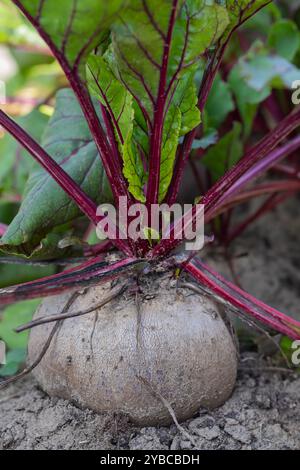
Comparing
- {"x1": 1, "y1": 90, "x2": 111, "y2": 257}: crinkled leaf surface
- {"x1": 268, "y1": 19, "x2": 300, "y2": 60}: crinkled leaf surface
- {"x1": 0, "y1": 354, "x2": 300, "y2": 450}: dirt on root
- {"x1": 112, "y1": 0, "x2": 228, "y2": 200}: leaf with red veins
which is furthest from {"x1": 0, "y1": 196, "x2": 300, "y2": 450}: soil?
{"x1": 268, "y1": 19, "x2": 300, "y2": 60}: crinkled leaf surface

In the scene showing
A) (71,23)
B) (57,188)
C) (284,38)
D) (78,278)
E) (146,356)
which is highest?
(284,38)

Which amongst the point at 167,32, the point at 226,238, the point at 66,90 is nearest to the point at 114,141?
the point at 167,32

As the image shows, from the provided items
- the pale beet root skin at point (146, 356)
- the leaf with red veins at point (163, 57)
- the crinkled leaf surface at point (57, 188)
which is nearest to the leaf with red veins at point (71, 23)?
the leaf with red veins at point (163, 57)

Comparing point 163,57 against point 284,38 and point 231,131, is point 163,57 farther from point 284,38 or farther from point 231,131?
point 284,38

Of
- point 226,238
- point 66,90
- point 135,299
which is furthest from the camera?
point 226,238

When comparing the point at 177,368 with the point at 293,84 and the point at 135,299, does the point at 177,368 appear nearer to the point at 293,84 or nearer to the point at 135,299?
the point at 135,299

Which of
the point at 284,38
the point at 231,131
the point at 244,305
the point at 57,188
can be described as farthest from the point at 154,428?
the point at 284,38

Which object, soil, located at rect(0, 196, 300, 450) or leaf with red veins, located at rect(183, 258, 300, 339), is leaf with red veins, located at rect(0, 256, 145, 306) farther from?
soil, located at rect(0, 196, 300, 450)

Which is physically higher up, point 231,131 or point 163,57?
point 231,131
